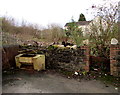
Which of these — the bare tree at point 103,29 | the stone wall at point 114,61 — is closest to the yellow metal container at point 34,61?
the bare tree at point 103,29

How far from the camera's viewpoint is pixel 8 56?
4.13 metres

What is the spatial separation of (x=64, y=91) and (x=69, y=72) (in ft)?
4.76

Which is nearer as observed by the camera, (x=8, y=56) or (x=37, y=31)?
(x=8, y=56)

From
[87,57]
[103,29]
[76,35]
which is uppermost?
[103,29]

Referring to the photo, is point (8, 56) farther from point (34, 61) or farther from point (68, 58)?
point (68, 58)

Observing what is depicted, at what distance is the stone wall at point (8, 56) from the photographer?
3926mm

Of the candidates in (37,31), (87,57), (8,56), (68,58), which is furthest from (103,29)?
(37,31)

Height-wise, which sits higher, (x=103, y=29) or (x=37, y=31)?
(x=37, y=31)

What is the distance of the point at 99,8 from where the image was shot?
404 centimetres

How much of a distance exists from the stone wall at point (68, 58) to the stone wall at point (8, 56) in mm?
1155

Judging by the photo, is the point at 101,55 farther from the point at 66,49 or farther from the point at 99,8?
the point at 99,8

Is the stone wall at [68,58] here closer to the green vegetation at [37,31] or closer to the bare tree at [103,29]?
the bare tree at [103,29]

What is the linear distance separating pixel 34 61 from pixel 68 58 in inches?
52.2

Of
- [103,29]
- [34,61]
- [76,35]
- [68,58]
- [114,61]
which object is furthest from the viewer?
[76,35]
